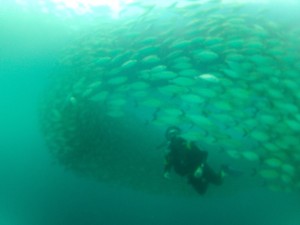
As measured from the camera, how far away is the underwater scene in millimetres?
7867

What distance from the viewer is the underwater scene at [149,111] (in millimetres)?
7867

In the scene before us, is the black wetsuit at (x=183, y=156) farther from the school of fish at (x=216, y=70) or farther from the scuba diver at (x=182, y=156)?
the school of fish at (x=216, y=70)

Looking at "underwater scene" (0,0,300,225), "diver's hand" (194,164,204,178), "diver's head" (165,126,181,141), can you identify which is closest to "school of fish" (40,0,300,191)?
"underwater scene" (0,0,300,225)

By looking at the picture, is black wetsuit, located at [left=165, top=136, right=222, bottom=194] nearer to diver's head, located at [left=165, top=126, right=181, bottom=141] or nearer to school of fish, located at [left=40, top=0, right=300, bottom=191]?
diver's head, located at [left=165, top=126, right=181, bottom=141]

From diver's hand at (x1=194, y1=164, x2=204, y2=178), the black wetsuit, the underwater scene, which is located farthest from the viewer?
the underwater scene

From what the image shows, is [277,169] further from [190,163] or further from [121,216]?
[121,216]

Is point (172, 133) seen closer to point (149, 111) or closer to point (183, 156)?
point (183, 156)

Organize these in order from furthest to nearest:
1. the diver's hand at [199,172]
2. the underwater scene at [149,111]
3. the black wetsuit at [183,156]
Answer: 1. the underwater scene at [149,111]
2. the diver's hand at [199,172]
3. the black wetsuit at [183,156]

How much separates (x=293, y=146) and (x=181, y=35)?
438cm

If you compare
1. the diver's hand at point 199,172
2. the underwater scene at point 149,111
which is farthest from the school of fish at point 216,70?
the diver's hand at point 199,172

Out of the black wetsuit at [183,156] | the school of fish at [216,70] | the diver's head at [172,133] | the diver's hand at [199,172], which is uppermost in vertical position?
the school of fish at [216,70]

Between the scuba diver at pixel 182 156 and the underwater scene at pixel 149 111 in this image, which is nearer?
the scuba diver at pixel 182 156

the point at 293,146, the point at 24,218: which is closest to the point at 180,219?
the point at 24,218

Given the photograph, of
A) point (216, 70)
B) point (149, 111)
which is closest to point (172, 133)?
point (216, 70)
